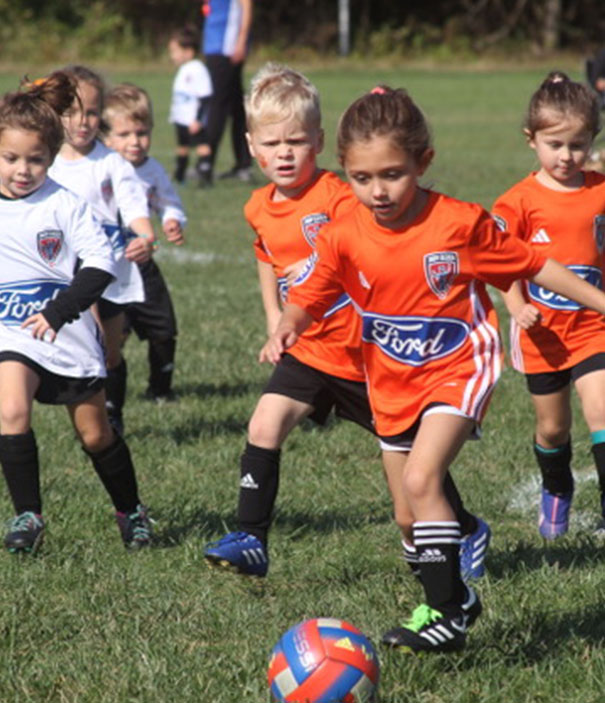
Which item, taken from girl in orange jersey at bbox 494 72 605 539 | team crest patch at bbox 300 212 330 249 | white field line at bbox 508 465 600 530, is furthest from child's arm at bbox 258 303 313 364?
white field line at bbox 508 465 600 530

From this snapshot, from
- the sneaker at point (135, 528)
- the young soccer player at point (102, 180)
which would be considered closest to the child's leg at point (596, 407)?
the sneaker at point (135, 528)

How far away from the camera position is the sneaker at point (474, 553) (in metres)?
4.74

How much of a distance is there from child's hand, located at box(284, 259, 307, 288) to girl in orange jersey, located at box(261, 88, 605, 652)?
1.95 ft

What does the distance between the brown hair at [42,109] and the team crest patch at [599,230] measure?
1.98 m

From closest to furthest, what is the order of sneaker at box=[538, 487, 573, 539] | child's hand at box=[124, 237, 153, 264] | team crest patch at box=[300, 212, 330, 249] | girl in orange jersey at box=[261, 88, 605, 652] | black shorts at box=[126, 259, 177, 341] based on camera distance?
girl in orange jersey at box=[261, 88, 605, 652] → team crest patch at box=[300, 212, 330, 249] → sneaker at box=[538, 487, 573, 539] → child's hand at box=[124, 237, 153, 264] → black shorts at box=[126, 259, 177, 341]

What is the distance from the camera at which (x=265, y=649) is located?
4.05 meters

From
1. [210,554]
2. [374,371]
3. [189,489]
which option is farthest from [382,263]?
[189,489]

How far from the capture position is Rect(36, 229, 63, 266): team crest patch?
16.6ft

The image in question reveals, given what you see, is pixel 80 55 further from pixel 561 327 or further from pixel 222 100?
pixel 561 327

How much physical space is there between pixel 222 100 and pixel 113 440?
13013mm

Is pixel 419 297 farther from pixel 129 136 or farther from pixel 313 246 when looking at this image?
pixel 129 136

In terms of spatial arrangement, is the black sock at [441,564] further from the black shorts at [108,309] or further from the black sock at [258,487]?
the black shorts at [108,309]

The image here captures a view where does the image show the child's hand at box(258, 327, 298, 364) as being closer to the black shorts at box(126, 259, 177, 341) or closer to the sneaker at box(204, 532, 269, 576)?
the sneaker at box(204, 532, 269, 576)

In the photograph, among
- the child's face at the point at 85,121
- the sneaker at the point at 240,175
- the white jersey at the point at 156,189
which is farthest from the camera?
the sneaker at the point at 240,175
